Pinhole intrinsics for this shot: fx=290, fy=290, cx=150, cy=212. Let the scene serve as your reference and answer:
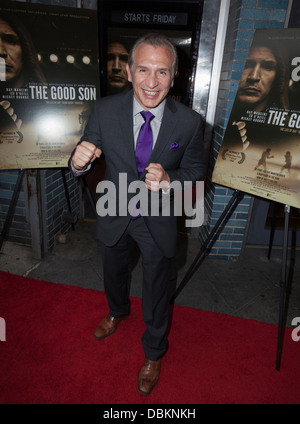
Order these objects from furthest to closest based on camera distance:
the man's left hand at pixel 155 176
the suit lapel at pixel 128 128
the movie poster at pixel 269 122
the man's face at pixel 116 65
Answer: the man's face at pixel 116 65
the movie poster at pixel 269 122
the suit lapel at pixel 128 128
the man's left hand at pixel 155 176

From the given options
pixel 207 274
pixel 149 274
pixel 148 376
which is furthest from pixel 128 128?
pixel 207 274

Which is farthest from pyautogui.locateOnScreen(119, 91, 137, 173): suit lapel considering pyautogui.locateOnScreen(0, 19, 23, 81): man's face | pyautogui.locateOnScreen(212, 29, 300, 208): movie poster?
pyautogui.locateOnScreen(0, 19, 23, 81): man's face

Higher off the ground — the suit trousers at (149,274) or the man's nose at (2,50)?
the man's nose at (2,50)

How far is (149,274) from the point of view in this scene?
183cm

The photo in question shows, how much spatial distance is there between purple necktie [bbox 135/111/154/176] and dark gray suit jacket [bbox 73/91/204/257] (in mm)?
58

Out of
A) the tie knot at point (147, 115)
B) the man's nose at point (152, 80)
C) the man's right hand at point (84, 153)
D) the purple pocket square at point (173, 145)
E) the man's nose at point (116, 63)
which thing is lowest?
the man's right hand at point (84, 153)

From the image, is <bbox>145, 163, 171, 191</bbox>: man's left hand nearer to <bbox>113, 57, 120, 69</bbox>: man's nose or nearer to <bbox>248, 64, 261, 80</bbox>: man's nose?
<bbox>248, 64, 261, 80</bbox>: man's nose

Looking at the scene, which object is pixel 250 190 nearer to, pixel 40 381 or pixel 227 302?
pixel 227 302

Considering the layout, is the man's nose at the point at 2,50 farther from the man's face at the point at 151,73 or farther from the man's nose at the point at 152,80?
the man's nose at the point at 152,80

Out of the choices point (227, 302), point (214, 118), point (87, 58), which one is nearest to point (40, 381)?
point (227, 302)

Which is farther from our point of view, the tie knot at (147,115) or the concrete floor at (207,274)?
the concrete floor at (207,274)

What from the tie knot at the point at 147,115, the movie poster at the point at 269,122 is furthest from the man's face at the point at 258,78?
the tie knot at the point at 147,115

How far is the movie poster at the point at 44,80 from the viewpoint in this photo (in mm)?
2340

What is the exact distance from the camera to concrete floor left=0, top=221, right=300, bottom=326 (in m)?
2.75
